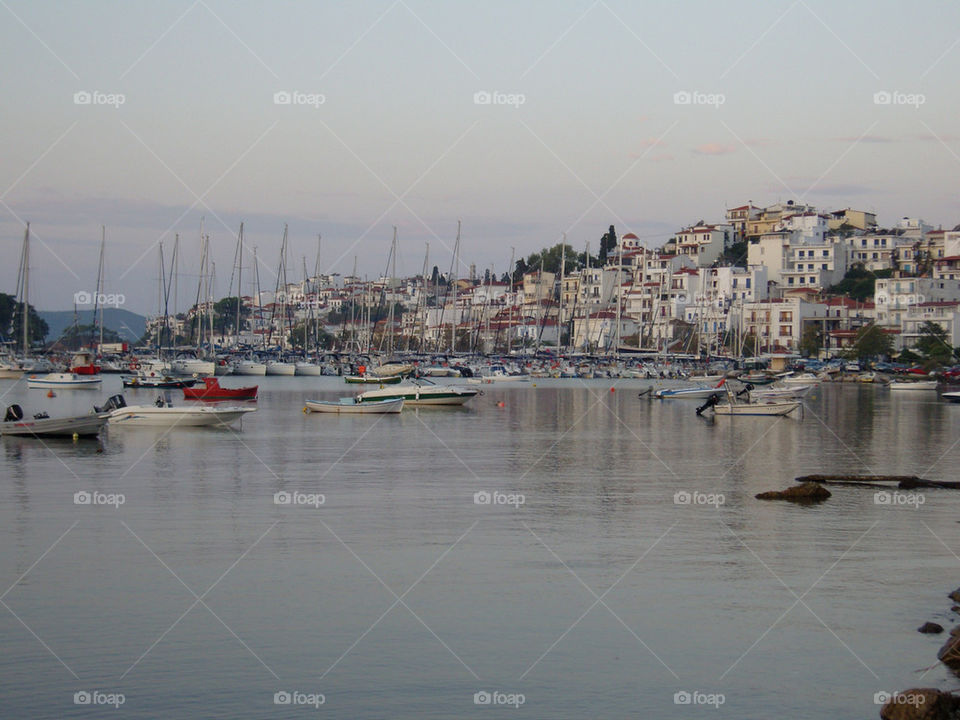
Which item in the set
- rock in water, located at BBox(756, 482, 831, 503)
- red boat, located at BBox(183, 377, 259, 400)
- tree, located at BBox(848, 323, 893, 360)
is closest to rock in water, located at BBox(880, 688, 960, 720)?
rock in water, located at BBox(756, 482, 831, 503)

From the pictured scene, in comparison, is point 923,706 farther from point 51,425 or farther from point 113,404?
point 113,404

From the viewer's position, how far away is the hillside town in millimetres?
121938


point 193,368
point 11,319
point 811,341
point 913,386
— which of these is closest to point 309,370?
point 193,368

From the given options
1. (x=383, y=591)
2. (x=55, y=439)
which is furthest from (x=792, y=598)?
(x=55, y=439)

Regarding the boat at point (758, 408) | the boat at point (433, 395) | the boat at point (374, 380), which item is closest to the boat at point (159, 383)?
the boat at point (374, 380)

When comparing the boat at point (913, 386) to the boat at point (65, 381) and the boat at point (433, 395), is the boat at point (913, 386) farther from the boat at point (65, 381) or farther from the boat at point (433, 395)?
the boat at point (65, 381)

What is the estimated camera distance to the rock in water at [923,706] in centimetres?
1040

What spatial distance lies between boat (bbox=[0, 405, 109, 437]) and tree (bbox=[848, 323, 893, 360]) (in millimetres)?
93593

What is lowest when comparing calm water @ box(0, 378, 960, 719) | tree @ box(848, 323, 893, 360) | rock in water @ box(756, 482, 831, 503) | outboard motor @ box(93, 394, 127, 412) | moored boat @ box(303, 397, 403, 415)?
moored boat @ box(303, 397, 403, 415)

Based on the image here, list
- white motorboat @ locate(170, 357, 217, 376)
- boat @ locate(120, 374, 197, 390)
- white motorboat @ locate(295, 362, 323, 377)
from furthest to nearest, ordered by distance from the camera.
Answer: white motorboat @ locate(295, 362, 323, 377) → white motorboat @ locate(170, 357, 217, 376) → boat @ locate(120, 374, 197, 390)

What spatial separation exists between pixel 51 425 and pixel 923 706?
30655mm

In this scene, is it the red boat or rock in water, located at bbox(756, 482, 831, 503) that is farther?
the red boat

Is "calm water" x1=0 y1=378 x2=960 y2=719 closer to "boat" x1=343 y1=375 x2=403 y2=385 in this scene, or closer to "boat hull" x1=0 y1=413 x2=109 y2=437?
"boat hull" x1=0 y1=413 x2=109 y2=437

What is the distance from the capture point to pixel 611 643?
43.6 feet
